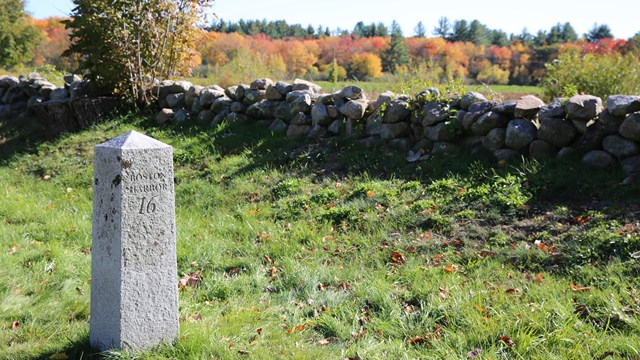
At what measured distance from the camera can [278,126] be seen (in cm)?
921

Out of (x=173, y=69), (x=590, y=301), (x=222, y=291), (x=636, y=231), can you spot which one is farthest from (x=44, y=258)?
(x=173, y=69)

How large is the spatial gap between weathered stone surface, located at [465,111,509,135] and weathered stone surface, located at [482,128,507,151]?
0.09m

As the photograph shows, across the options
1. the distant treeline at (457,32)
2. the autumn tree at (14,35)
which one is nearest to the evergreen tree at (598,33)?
the distant treeline at (457,32)

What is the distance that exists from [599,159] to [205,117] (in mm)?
6885

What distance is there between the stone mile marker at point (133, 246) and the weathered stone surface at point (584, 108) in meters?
5.10

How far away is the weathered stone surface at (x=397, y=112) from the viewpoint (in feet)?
25.8

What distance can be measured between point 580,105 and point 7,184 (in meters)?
8.45

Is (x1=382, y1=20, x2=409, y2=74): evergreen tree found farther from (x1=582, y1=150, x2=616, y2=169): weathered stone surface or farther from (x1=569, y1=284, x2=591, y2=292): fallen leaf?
(x1=569, y1=284, x2=591, y2=292): fallen leaf

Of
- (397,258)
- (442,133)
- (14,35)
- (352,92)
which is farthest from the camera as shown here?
(14,35)

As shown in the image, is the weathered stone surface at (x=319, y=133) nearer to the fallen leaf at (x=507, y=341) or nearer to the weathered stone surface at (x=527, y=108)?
the weathered stone surface at (x=527, y=108)

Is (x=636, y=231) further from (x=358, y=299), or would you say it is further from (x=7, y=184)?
(x=7, y=184)

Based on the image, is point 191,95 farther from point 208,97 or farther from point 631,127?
point 631,127

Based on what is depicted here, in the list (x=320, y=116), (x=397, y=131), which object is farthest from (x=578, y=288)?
(x=320, y=116)

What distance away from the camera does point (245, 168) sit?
7914 millimetres
